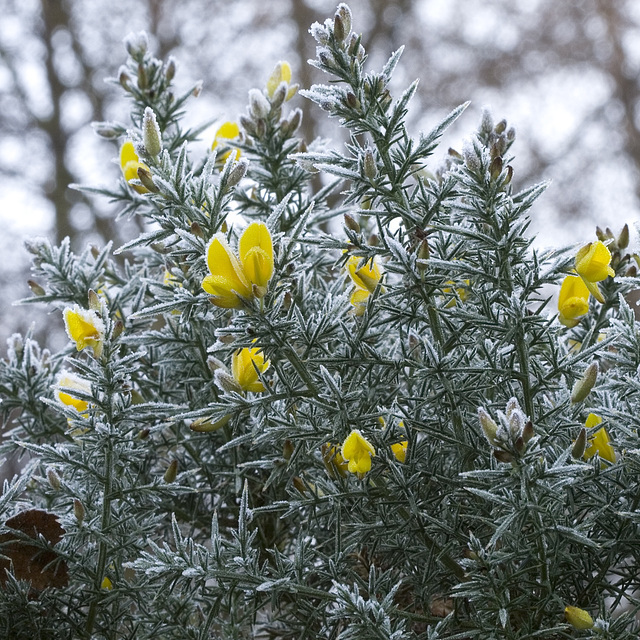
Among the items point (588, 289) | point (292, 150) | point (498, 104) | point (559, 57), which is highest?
point (559, 57)

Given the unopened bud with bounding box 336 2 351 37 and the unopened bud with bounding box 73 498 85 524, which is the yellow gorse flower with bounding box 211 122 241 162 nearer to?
the unopened bud with bounding box 336 2 351 37

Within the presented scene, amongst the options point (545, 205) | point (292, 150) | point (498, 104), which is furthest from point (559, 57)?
point (292, 150)

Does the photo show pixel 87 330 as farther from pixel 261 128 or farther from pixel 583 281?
pixel 583 281

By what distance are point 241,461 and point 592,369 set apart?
1.70 ft

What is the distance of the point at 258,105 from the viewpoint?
118 centimetres

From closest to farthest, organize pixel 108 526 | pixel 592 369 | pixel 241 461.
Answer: pixel 592 369 < pixel 108 526 < pixel 241 461

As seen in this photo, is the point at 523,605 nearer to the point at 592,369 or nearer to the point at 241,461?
the point at 592,369

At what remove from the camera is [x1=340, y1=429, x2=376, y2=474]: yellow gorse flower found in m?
0.78

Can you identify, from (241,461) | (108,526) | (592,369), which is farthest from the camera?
(241,461)

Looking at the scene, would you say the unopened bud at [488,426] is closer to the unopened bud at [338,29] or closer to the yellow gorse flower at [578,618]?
the yellow gorse flower at [578,618]

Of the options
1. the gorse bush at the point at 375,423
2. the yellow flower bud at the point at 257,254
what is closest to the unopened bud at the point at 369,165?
the gorse bush at the point at 375,423

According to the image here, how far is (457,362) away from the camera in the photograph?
0.83m

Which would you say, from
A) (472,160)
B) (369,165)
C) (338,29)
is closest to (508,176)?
(472,160)

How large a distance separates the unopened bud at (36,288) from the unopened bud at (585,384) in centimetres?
85
